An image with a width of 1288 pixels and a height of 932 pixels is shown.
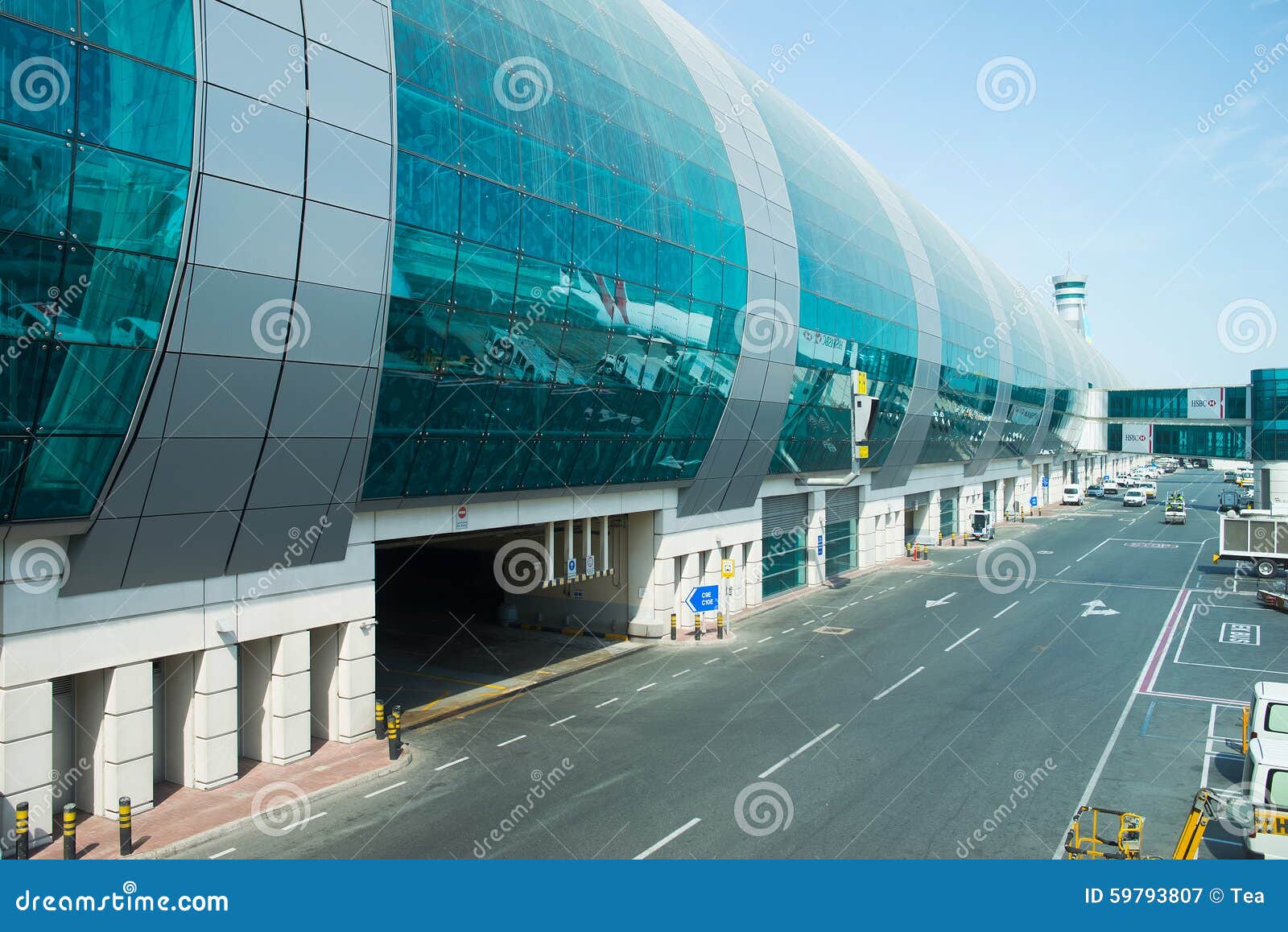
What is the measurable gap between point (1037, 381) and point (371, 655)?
222 feet

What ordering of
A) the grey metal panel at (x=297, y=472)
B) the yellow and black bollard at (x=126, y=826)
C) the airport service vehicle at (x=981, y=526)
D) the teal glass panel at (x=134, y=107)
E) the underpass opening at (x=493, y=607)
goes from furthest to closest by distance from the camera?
the airport service vehicle at (x=981, y=526), the underpass opening at (x=493, y=607), the grey metal panel at (x=297, y=472), the yellow and black bollard at (x=126, y=826), the teal glass panel at (x=134, y=107)

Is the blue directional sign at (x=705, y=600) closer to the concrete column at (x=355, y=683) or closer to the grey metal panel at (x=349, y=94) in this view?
the concrete column at (x=355, y=683)

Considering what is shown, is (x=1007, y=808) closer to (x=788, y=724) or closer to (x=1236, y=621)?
(x=788, y=724)

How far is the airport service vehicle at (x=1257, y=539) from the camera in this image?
134 ft

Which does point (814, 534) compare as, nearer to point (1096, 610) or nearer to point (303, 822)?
point (1096, 610)

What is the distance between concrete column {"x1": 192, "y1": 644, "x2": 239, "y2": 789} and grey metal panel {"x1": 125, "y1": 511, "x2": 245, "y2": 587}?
60.6 inches

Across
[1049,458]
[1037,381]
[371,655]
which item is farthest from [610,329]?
[1049,458]

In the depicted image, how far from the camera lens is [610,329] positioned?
24688mm

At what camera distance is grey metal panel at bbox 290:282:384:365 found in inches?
653

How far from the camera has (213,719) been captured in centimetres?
1662

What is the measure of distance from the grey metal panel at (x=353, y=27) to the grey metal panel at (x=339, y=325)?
429 cm

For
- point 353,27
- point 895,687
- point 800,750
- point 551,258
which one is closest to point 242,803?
point 800,750

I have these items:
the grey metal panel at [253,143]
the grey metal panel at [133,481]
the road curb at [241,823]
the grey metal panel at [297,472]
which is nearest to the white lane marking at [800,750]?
the road curb at [241,823]

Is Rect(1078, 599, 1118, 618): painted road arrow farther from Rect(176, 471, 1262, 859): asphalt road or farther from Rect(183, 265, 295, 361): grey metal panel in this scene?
Rect(183, 265, 295, 361): grey metal panel
